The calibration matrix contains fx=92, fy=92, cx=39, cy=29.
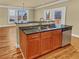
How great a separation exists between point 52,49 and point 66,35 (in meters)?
0.96

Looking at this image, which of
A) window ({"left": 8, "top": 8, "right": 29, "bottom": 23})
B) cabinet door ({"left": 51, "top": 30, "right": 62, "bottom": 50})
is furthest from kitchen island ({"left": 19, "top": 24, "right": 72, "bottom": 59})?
A: window ({"left": 8, "top": 8, "right": 29, "bottom": 23})

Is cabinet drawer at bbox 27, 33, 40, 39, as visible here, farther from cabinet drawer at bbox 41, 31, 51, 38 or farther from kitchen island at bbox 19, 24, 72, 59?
cabinet drawer at bbox 41, 31, 51, 38

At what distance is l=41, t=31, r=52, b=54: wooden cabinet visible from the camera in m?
3.06

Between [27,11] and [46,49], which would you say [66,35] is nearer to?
[46,49]

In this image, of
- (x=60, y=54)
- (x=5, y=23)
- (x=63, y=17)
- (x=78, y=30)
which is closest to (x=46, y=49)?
(x=60, y=54)

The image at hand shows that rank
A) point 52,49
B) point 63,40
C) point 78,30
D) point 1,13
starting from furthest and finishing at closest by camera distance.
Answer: point 1,13 < point 78,30 < point 63,40 < point 52,49

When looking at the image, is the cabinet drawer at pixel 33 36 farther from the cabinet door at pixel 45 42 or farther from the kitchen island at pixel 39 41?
the cabinet door at pixel 45 42

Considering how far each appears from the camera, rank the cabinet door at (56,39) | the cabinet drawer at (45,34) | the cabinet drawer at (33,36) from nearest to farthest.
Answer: the cabinet drawer at (33,36), the cabinet drawer at (45,34), the cabinet door at (56,39)

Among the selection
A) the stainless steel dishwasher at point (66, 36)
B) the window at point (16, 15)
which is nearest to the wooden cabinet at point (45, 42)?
the stainless steel dishwasher at point (66, 36)

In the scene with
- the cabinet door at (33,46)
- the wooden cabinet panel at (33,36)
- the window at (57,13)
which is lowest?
the cabinet door at (33,46)

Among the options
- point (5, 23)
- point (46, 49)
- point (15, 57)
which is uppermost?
point (5, 23)

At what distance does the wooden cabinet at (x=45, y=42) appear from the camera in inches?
121

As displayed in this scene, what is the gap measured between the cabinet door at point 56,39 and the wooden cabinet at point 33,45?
76cm

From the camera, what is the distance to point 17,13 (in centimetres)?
1139
